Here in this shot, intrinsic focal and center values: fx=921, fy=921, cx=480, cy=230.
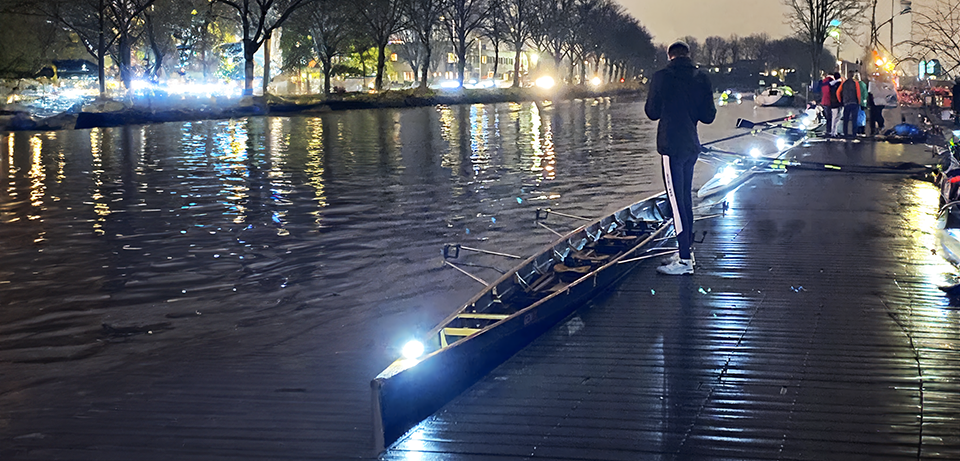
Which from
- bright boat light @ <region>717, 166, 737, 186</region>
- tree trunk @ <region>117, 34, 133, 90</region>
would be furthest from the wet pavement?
tree trunk @ <region>117, 34, 133, 90</region>

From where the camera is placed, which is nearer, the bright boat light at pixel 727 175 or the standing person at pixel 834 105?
the bright boat light at pixel 727 175

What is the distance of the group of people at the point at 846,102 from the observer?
26188 millimetres

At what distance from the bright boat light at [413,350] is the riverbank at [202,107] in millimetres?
42753

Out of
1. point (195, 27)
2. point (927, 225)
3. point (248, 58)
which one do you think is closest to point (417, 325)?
point (927, 225)

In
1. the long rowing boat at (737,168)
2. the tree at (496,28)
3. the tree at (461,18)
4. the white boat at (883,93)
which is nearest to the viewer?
the long rowing boat at (737,168)

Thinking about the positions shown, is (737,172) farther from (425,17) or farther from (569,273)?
(425,17)

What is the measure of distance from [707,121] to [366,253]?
4.63 meters

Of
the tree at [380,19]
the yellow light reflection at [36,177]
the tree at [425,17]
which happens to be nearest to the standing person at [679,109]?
the yellow light reflection at [36,177]

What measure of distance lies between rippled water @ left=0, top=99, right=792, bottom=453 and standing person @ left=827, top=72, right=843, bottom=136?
6.72m

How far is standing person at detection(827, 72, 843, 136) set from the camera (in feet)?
88.7

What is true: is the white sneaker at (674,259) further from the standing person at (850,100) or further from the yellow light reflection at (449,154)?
the standing person at (850,100)

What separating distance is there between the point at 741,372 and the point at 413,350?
2270 millimetres

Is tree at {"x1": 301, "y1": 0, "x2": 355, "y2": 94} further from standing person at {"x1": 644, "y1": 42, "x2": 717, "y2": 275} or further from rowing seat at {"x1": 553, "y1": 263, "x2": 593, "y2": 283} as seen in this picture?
standing person at {"x1": 644, "y1": 42, "x2": 717, "y2": 275}

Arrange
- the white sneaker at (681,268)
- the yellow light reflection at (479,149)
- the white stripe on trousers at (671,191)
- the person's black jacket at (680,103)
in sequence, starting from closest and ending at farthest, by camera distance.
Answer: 1. the person's black jacket at (680,103)
2. the white stripe on trousers at (671,191)
3. the white sneaker at (681,268)
4. the yellow light reflection at (479,149)
